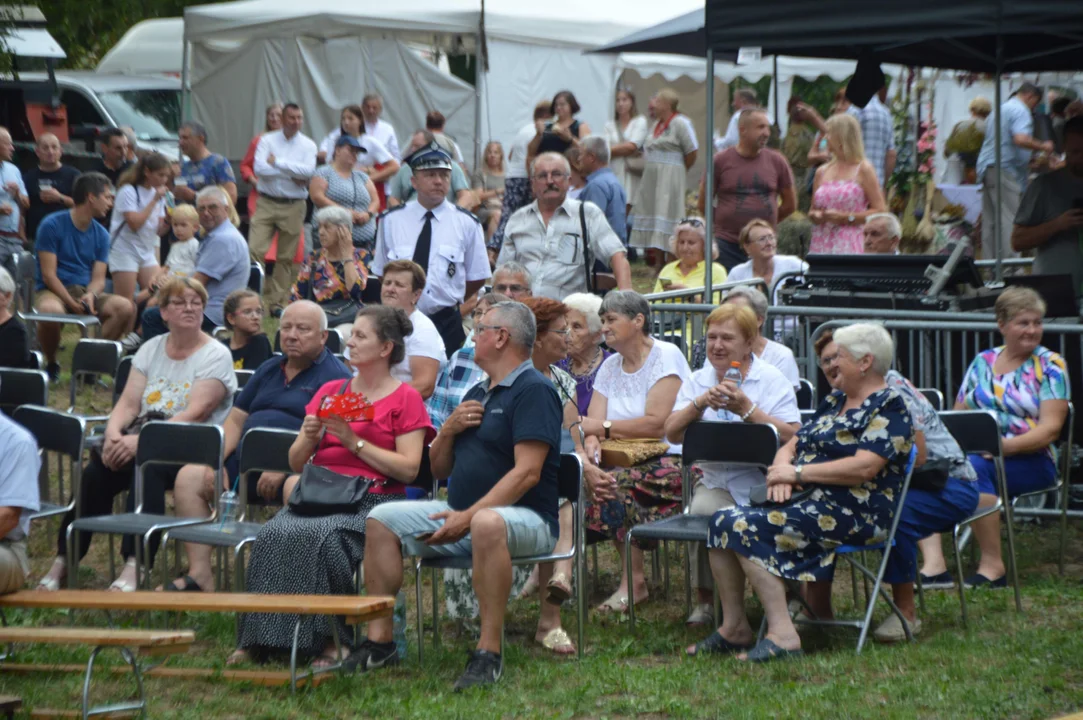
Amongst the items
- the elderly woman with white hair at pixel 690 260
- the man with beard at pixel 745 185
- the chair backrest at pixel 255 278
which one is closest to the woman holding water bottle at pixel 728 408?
the elderly woman with white hair at pixel 690 260

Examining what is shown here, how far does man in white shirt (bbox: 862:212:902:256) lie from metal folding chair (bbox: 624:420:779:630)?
3365 mm

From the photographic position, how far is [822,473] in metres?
5.76

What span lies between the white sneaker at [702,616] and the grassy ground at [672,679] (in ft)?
0.22

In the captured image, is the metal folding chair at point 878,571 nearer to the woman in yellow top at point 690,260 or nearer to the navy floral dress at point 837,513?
the navy floral dress at point 837,513

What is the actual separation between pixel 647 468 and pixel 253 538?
70.4 inches

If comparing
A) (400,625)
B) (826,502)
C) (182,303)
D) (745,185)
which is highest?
(745,185)

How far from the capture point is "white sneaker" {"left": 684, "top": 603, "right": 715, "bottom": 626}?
6.39 meters

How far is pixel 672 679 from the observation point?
542 centimetres

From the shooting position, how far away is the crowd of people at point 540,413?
5.74 m

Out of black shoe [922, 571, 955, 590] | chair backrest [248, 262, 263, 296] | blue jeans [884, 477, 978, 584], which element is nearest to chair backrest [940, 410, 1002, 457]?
blue jeans [884, 477, 978, 584]

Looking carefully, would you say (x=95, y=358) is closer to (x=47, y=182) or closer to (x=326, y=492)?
(x=326, y=492)

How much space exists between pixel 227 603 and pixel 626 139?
12309mm

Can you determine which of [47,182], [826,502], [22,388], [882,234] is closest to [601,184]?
[882,234]

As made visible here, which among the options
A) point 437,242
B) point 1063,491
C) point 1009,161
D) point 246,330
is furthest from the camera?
point 1009,161
